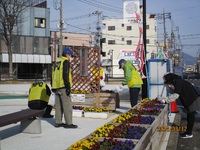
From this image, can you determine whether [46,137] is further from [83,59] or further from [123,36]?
[123,36]

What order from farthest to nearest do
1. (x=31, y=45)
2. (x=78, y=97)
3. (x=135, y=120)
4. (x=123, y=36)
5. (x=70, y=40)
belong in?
(x=123, y=36)
(x=70, y=40)
(x=31, y=45)
(x=78, y=97)
(x=135, y=120)

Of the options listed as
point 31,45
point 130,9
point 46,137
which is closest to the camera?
point 46,137

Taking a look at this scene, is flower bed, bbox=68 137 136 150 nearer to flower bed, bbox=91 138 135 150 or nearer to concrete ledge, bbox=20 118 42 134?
flower bed, bbox=91 138 135 150

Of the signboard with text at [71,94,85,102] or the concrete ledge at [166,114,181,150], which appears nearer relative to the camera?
the concrete ledge at [166,114,181,150]

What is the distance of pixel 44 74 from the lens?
1706 inches

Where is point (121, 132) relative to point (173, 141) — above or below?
above

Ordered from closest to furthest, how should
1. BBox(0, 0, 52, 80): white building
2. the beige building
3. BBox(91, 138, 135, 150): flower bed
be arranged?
BBox(91, 138, 135, 150): flower bed < BBox(0, 0, 52, 80): white building < the beige building

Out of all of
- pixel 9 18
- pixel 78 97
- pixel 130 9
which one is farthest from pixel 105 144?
pixel 9 18

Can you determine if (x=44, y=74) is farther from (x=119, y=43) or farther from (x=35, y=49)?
(x=119, y=43)

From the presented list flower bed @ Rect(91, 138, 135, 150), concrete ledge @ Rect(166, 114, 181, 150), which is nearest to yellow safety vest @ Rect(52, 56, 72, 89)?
concrete ledge @ Rect(166, 114, 181, 150)

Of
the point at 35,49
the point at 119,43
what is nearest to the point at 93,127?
the point at 35,49

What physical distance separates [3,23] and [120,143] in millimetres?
33557

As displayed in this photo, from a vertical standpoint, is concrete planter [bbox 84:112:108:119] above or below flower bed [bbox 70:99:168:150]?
below

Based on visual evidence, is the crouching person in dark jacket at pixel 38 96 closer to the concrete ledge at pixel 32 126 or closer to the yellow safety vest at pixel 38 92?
the yellow safety vest at pixel 38 92
